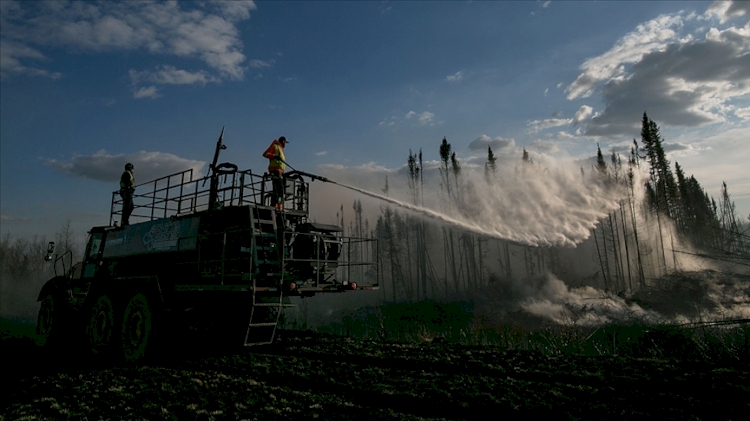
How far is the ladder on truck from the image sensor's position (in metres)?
9.30

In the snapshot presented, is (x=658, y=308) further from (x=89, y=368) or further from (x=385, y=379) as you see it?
(x=89, y=368)

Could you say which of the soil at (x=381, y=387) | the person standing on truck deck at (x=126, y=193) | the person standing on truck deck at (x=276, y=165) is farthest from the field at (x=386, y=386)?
the person standing on truck deck at (x=126, y=193)

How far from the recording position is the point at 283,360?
9.33 meters

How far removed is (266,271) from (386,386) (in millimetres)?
4382

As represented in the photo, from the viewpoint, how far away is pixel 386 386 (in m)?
7.00

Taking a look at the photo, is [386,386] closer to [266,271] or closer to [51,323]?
[266,271]

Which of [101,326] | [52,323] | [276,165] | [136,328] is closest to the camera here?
[136,328]

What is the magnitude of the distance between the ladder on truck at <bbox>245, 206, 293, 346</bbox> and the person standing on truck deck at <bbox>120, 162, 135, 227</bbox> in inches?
241

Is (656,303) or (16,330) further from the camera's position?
(656,303)

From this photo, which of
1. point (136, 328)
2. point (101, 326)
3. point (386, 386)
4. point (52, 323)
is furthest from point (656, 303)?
point (52, 323)

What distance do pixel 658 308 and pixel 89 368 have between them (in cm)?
4423

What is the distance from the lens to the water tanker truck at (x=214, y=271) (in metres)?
9.59

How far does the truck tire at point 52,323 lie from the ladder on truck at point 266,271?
7240 mm

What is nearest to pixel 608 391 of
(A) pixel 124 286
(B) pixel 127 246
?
(A) pixel 124 286
